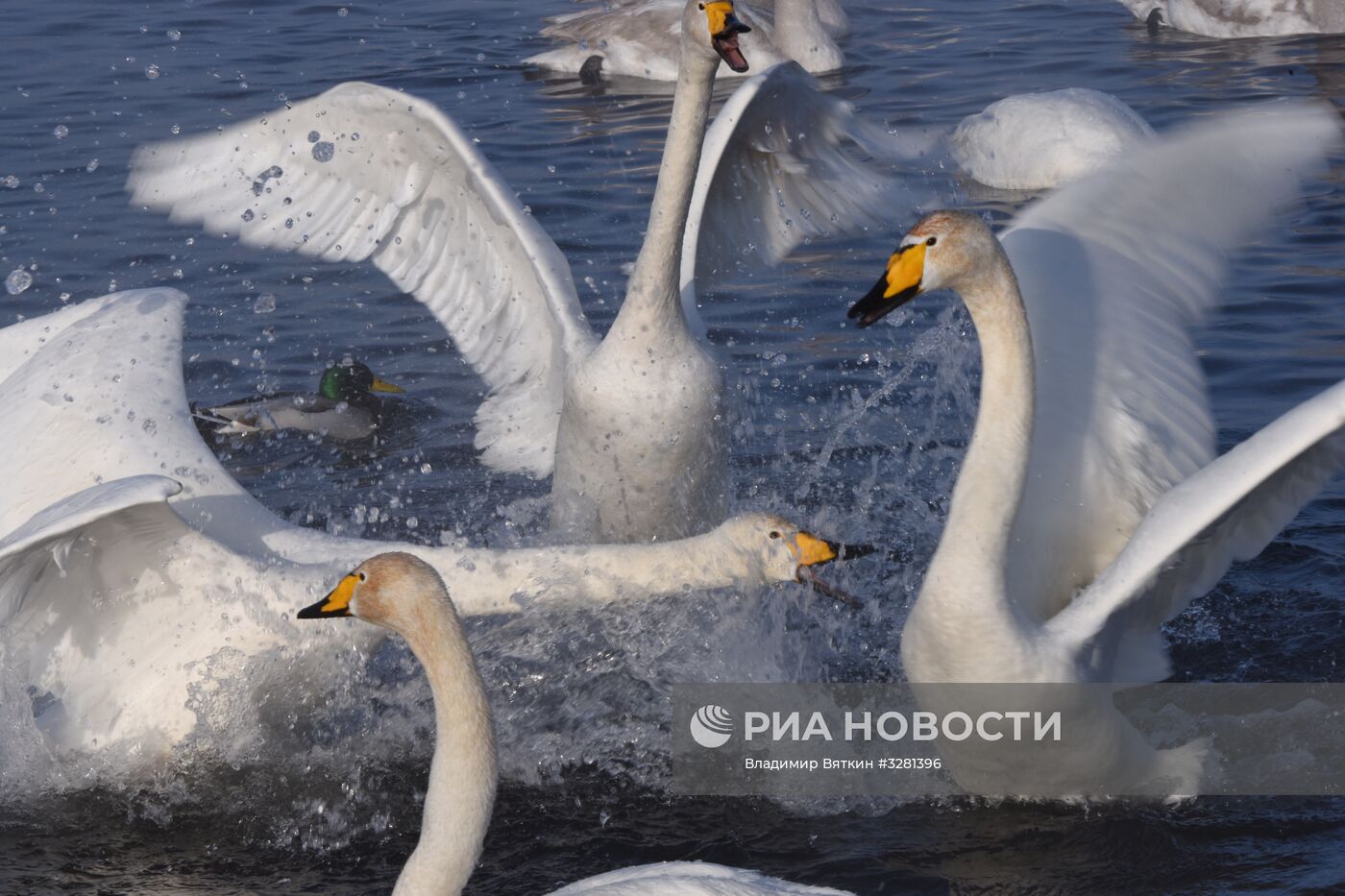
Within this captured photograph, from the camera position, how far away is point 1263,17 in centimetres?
1457

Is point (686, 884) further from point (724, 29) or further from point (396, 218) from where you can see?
point (396, 218)

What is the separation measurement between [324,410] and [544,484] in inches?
50.0

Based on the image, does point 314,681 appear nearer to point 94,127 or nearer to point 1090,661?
point 1090,661

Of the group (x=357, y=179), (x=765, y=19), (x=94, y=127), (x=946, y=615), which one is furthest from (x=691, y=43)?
(x=765, y=19)

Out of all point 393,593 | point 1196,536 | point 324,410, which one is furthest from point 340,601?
point 324,410

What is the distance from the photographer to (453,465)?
823 centimetres

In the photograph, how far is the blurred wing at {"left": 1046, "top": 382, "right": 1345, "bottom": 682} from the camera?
4273 mm

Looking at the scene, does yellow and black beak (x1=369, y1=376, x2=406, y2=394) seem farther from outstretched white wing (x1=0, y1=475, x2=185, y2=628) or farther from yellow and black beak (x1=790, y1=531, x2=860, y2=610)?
yellow and black beak (x1=790, y1=531, x2=860, y2=610)

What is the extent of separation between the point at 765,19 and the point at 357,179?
862 cm

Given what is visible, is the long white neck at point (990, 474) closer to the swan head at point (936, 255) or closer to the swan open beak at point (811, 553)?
the swan head at point (936, 255)

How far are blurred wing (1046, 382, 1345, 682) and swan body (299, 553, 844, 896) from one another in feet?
4.17

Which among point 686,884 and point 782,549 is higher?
point 782,549

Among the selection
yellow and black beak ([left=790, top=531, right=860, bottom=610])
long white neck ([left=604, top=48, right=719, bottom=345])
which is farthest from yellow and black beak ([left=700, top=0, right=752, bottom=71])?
yellow and black beak ([left=790, top=531, right=860, bottom=610])

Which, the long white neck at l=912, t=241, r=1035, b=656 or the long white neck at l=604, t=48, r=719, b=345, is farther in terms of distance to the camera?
the long white neck at l=604, t=48, r=719, b=345
